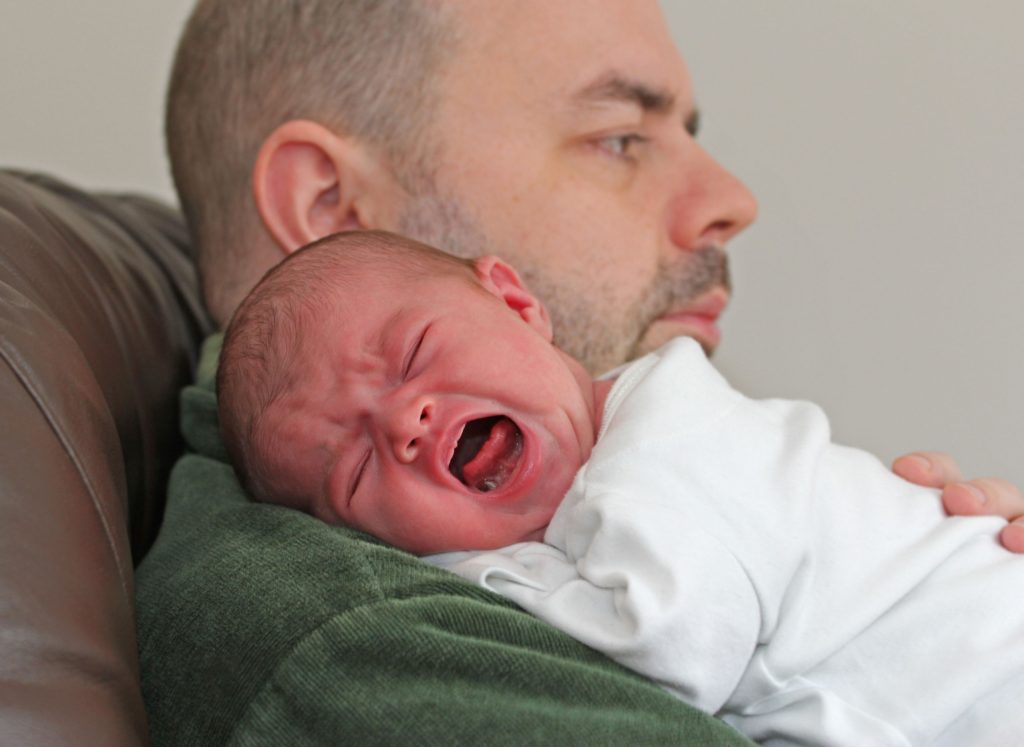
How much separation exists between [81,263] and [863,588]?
1.05 m

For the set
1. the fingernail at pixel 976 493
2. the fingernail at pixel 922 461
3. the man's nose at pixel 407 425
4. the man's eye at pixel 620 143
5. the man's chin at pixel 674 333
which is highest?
the man's eye at pixel 620 143

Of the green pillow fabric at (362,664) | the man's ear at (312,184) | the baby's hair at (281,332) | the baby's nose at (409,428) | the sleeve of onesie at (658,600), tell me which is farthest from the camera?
the man's ear at (312,184)

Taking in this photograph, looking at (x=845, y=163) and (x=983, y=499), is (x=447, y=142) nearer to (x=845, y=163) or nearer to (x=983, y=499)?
(x=983, y=499)

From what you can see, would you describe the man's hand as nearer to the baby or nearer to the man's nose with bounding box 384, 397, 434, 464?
the baby

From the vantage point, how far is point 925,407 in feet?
10.5

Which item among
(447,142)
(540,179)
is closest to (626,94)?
(540,179)

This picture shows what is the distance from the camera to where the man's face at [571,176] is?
1.80 m

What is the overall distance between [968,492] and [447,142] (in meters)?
0.99

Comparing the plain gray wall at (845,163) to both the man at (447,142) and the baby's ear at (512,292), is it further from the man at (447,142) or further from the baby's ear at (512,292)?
the baby's ear at (512,292)

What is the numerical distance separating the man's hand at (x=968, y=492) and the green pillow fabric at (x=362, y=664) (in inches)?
19.0

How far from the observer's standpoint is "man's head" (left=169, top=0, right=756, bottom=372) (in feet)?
5.83

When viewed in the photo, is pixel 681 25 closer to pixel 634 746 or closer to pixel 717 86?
pixel 717 86

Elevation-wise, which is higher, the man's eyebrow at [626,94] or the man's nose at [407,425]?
the man's eyebrow at [626,94]

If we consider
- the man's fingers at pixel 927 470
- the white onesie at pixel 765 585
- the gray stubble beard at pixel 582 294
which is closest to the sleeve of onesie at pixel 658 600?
the white onesie at pixel 765 585
